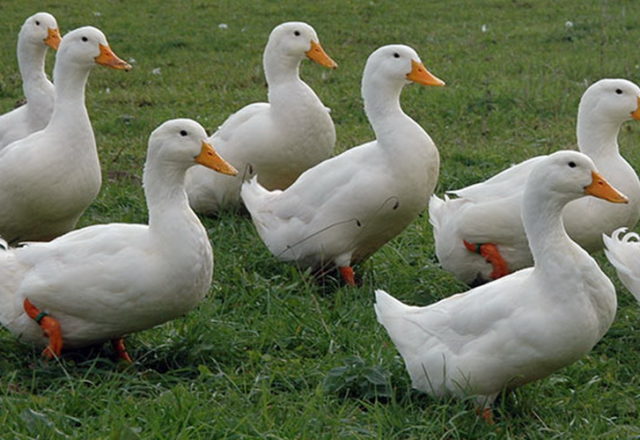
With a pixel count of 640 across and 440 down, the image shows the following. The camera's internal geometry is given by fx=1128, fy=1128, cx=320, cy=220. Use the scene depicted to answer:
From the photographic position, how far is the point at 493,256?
6.14m

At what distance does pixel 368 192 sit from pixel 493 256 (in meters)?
0.76

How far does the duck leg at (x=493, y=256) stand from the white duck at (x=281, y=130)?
1.70 metres

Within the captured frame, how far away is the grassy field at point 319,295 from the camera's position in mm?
4391

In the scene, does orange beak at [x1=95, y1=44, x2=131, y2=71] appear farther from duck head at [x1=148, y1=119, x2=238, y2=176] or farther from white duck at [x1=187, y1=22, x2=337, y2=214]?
duck head at [x1=148, y1=119, x2=238, y2=176]

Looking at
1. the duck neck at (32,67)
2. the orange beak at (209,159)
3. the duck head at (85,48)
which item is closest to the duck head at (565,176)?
the orange beak at (209,159)

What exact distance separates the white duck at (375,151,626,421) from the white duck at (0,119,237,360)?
956mm

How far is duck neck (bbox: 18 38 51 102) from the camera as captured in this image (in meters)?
7.93

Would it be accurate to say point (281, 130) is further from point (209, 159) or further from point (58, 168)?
point (209, 159)

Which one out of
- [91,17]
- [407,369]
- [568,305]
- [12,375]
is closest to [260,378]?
[407,369]

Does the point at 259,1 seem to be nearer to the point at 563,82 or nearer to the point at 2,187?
the point at 563,82

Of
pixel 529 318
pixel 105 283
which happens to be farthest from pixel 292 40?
pixel 529 318

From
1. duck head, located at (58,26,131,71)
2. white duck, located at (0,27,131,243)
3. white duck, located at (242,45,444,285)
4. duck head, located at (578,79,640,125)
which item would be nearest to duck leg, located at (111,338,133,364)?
white duck, located at (0,27,131,243)

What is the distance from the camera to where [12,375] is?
479cm

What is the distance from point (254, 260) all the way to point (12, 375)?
2157mm
